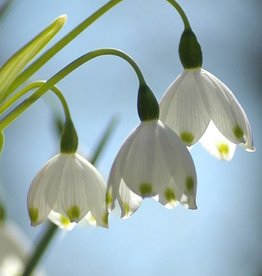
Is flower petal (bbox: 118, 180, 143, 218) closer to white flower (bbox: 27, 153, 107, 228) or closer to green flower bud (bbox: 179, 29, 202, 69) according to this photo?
white flower (bbox: 27, 153, 107, 228)

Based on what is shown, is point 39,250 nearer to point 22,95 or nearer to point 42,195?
point 42,195

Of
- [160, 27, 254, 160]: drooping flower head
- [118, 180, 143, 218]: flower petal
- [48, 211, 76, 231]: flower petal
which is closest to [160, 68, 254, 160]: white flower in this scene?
[160, 27, 254, 160]: drooping flower head

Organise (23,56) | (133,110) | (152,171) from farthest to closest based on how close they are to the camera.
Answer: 1. (133,110)
2. (23,56)
3. (152,171)

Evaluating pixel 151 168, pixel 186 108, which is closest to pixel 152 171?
pixel 151 168

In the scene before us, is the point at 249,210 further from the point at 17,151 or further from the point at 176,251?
the point at 17,151

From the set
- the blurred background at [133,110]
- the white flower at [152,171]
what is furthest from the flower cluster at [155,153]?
the blurred background at [133,110]
